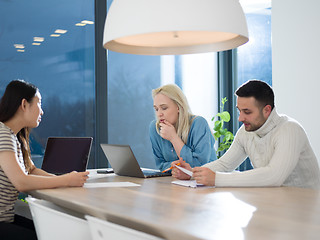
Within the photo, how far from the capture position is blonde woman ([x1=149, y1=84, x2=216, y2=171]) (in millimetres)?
3240

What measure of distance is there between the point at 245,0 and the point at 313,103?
1.85 meters

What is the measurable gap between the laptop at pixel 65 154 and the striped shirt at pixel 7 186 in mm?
759

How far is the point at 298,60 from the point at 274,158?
259 centimetres

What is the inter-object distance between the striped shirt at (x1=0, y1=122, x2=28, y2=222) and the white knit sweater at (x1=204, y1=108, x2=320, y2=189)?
1.13 metres

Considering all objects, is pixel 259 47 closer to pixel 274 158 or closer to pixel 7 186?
pixel 274 158

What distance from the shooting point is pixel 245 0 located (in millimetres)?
5715

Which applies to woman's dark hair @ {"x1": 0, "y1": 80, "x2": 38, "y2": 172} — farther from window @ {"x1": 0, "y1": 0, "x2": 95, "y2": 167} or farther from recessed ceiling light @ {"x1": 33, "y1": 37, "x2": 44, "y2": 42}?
recessed ceiling light @ {"x1": 33, "y1": 37, "x2": 44, "y2": 42}

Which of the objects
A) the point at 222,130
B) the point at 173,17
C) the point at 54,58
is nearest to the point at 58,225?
the point at 173,17

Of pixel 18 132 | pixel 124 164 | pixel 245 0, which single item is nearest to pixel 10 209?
pixel 18 132

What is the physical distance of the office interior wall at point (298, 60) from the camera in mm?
4559

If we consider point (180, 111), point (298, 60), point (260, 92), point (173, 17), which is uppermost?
point (173, 17)

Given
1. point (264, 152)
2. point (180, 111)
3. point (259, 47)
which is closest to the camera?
point (264, 152)

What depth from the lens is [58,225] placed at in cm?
174

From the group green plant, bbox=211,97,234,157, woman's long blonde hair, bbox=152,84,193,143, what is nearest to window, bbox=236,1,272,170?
green plant, bbox=211,97,234,157
